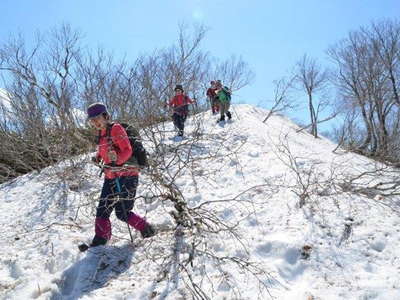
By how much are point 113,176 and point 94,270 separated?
1.00 m

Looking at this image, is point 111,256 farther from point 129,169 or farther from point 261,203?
point 261,203

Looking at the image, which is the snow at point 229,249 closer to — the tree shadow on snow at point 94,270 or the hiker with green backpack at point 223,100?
the tree shadow on snow at point 94,270

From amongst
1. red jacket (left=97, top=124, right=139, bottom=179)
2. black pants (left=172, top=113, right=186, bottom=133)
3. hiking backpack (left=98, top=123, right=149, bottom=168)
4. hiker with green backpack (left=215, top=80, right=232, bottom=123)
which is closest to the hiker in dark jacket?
red jacket (left=97, top=124, right=139, bottom=179)

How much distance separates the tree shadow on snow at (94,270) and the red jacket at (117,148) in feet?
2.76

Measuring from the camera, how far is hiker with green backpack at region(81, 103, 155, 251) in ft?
11.5

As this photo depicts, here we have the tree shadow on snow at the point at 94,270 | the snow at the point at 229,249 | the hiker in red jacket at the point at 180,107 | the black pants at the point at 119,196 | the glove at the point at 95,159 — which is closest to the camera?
the snow at the point at 229,249

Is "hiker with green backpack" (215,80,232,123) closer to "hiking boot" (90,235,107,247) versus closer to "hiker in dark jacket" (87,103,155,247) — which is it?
"hiker in dark jacket" (87,103,155,247)

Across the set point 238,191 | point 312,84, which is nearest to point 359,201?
point 238,191

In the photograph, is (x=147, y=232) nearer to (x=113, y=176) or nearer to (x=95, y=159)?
(x=113, y=176)

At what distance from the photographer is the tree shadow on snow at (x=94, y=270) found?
123 inches

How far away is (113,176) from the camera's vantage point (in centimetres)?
369

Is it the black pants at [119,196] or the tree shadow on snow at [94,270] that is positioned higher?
the black pants at [119,196]

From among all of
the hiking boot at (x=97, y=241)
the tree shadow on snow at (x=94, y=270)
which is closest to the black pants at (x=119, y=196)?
the hiking boot at (x=97, y=241)

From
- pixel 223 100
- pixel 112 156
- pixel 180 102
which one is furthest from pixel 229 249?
pixel 223 100
